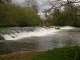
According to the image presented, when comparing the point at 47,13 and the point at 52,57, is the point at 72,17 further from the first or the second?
the point at 52,57

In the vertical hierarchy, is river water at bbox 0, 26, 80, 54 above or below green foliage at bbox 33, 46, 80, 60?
below

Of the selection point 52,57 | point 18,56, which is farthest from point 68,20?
point 18,56

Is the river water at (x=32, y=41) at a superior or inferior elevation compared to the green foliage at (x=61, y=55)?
inferior

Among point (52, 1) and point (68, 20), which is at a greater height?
point (52, 1)

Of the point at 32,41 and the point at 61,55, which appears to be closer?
the point at 61,55

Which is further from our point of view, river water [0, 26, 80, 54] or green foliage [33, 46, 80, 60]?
river water [0, 26, 80, 54]

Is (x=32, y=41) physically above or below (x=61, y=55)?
below

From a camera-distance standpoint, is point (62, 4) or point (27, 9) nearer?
point (62, 4)

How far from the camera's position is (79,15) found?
10.1 m

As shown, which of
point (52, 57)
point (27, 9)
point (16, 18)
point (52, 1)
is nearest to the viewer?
point (52, 1)

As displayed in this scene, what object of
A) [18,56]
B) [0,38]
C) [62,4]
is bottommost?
[0,38]

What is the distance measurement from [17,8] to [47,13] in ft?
226

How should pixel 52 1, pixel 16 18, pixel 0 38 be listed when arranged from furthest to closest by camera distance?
pixel 16 18 → pixel 0 38 → pixel 52 1

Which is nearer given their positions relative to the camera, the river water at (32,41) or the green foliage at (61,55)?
the green foliage at (61,55)
